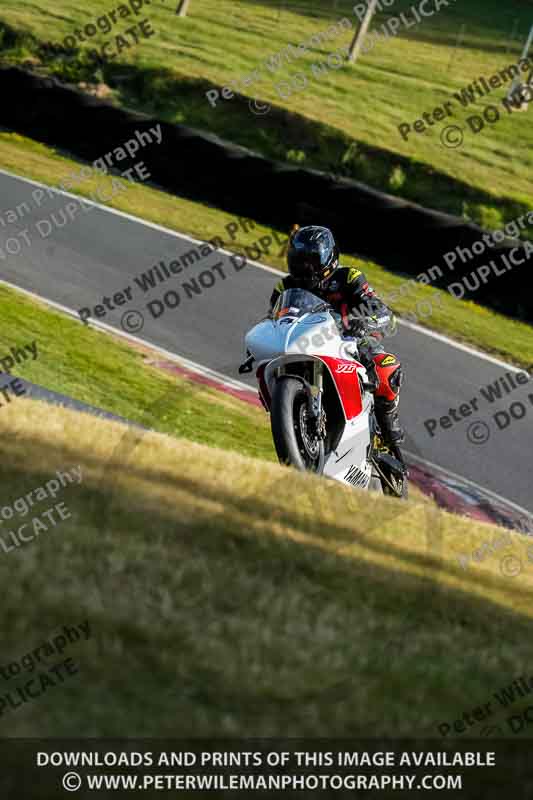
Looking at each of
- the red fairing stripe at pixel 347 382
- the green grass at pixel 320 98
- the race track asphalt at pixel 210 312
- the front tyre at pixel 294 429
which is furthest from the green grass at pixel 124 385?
the green grass at pixel 320 98

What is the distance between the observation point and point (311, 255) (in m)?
7.02

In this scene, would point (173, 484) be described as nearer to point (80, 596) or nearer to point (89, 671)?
point (80, 596)

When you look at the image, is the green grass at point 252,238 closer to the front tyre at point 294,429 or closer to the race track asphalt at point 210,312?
the race track asphalt at point 210,312

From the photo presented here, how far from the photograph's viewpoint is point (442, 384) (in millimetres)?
13555

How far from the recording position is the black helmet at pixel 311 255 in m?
7.02

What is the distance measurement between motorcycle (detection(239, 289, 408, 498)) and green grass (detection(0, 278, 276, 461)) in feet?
12.7

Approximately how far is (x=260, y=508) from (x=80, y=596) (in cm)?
145

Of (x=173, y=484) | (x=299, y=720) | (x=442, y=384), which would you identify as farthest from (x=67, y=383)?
(x=299, y=720)

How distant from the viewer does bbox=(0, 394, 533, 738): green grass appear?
3674 mm

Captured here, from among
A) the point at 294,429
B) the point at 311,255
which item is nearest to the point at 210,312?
the point at 311,255

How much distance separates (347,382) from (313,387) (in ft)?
1.06

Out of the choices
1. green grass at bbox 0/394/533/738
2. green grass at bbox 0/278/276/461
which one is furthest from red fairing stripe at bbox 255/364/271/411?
green grass at bbox 0/278/276/461

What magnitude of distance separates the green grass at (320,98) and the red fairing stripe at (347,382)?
1412cm

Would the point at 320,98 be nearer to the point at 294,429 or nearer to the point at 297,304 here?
the point at 297,304
